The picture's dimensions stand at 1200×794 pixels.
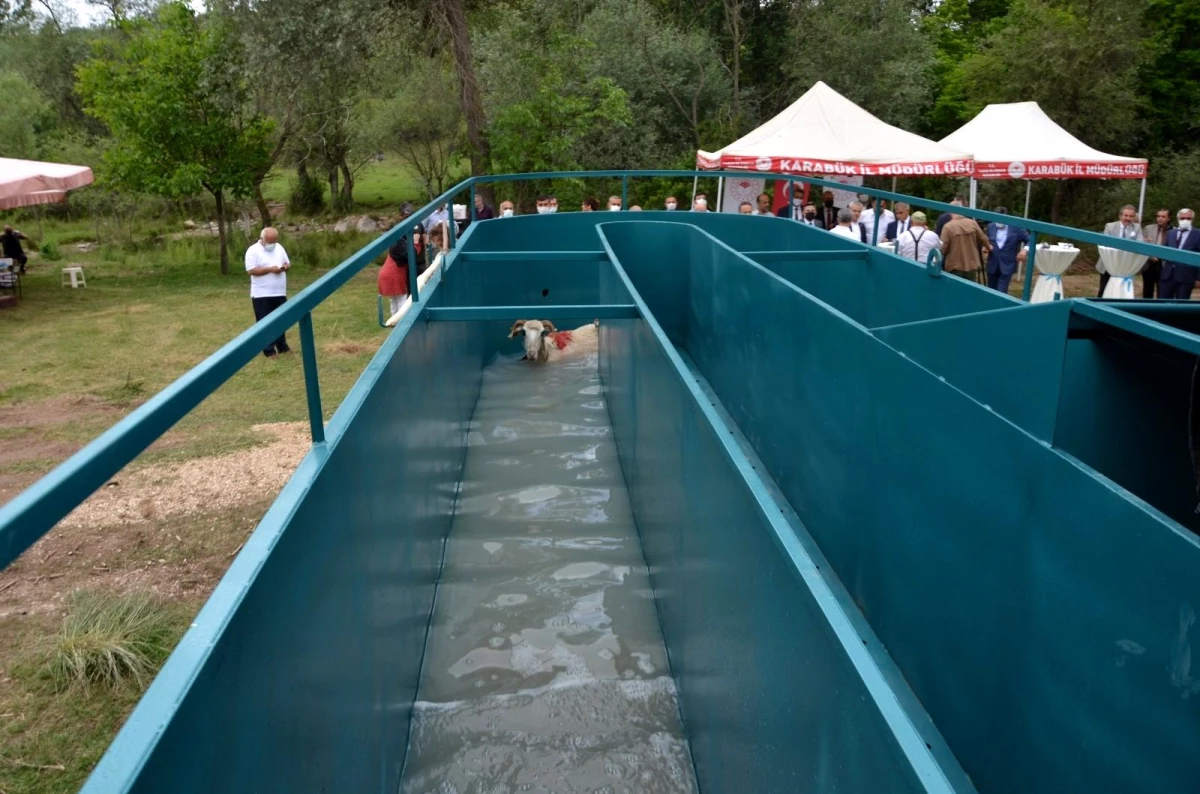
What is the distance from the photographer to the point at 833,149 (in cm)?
1658

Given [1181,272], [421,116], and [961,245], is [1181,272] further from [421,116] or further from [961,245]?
[421,116]

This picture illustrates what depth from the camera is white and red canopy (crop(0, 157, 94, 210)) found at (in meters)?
17.2

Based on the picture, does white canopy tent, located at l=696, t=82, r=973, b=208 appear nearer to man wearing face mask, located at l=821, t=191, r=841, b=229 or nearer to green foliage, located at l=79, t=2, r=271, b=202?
man wearing face mask, located at l=821, t=191, r=841, b=229

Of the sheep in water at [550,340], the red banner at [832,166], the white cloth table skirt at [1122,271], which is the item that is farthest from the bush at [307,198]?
the white cloth table skirt at [1122,271]

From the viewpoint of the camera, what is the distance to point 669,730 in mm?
4281

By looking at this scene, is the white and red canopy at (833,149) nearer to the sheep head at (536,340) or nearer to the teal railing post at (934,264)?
the sheep head at (536,340)

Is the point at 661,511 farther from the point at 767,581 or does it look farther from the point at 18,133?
the point at 18,133

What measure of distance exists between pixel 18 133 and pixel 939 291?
116 ft

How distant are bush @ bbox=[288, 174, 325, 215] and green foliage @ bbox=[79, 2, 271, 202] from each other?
57.0 ft

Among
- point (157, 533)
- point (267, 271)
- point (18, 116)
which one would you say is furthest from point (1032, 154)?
point (18, 116)

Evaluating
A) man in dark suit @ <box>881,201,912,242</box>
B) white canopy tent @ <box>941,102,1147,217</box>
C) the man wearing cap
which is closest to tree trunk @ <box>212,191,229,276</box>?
man in dark suit @ <box>881,201,912,242</box>

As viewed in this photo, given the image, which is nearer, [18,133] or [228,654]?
[228,654]

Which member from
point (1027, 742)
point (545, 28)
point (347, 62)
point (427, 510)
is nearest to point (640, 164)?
point (545, 28)

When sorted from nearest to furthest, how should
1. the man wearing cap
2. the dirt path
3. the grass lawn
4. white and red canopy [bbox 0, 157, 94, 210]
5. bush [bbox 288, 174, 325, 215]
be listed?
the grass lawn → the dirt path → the man wearing cap → white and red canopy [bbox 0, 157, 94, 210] → bush [bbox 288, 174, 325, 215]
